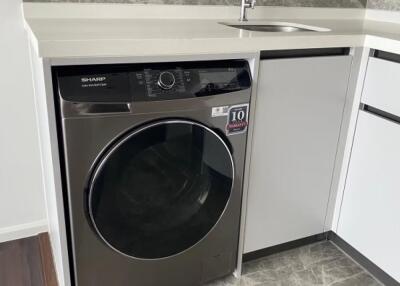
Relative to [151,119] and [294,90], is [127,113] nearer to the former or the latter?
[151,119]

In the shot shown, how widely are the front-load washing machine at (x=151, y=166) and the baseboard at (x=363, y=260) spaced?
2.03 ft

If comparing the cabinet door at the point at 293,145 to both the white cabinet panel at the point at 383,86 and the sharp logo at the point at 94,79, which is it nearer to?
the white cabinet panel at the point at 383,86

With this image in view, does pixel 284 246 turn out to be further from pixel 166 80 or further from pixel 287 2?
pixel 287 2

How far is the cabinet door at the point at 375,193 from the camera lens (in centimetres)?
148

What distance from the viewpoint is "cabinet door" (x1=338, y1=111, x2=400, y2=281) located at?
148 cm

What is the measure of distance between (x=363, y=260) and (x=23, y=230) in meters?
1.52

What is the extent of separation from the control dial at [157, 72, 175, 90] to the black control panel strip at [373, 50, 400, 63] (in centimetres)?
82

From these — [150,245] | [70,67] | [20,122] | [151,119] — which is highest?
[70,67]

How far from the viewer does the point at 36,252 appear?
1.73m

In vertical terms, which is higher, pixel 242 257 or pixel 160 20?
pixel 160 20

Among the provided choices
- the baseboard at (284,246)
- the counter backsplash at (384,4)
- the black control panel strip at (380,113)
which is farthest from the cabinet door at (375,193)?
the counter backsplash at (384,4)

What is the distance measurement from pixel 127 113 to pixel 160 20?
689 millimetres

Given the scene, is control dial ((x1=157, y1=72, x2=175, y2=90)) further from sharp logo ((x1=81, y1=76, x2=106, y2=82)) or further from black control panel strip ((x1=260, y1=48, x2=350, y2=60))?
black control panel strip ((x1=260, y1=48, x2=350, y2=60))

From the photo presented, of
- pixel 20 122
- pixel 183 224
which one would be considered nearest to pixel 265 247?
pixel 183 224
